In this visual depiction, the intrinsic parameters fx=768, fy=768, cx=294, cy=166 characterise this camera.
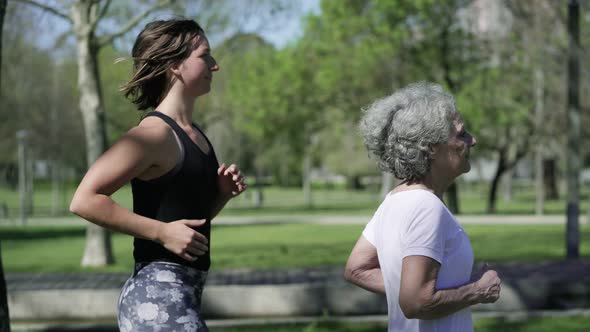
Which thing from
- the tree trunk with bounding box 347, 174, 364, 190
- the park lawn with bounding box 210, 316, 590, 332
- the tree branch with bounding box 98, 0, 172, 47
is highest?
the tree branch with bounding box 98, 0, 172, 47

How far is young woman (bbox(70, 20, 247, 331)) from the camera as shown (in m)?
2.51

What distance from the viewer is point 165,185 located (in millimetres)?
2598

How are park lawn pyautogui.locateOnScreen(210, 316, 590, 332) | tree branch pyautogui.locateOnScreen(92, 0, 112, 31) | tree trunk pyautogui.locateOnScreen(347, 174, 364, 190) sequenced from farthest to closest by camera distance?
tree trunk pyautogui.locateOnScreen(347, 174, 364, 190) → tree branch pyautogui.locateOnScreen(92, 0, 112, 31) → park lawn pyautogui.locateOnScreen(210, 316, 590, 332)

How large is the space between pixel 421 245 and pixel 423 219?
0.28 ft

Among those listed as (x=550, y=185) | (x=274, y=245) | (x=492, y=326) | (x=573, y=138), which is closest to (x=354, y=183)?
(x=550, y=185)

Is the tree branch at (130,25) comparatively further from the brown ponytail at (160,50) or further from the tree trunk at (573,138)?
the brown ponytail at (160,50)

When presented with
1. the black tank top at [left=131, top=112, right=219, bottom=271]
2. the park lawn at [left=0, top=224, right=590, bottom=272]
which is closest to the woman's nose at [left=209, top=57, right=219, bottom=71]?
the black tank top at [left=131, top=112, right=219, bottom=271]

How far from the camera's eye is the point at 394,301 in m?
2.61

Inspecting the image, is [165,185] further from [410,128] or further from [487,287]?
[487,287]

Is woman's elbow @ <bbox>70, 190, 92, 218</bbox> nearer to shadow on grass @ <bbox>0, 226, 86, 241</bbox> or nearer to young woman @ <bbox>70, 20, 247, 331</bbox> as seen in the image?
young woman @ <bbox>70, 20, 247, 331</bbox>

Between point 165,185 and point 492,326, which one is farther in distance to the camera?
point 492,326

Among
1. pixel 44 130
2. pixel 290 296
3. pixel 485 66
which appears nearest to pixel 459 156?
pixel 290 296

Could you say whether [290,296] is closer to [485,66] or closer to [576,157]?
[576,157]

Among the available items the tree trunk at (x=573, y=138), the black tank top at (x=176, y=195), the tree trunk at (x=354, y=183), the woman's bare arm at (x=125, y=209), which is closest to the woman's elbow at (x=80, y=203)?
the woman's bare arm at (x=125, y=209)
